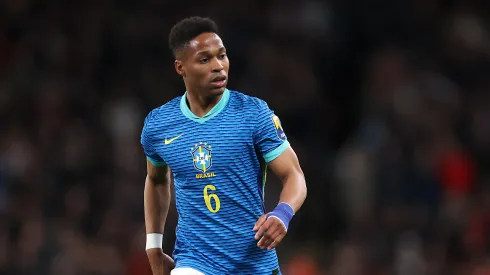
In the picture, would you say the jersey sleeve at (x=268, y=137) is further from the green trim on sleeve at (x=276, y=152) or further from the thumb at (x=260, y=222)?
the thumb at (x=260, y=222)

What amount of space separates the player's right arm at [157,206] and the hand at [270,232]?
112 cm

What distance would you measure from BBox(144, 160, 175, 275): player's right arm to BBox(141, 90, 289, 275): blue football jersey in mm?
361

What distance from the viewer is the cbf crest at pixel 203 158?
6023 mm

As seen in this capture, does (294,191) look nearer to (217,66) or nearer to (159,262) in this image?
(217,66)

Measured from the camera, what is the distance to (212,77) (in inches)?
238

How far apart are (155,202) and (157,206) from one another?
4cm

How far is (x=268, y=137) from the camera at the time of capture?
5.97 meters

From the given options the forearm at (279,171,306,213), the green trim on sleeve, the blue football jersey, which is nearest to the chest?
the blue football jersey

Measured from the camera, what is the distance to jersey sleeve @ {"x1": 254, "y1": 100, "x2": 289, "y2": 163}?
5.96m

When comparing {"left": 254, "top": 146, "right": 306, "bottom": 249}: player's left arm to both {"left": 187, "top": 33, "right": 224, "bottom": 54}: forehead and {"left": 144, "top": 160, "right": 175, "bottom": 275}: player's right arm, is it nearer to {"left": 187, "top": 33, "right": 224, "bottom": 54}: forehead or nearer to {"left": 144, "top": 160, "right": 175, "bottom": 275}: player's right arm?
{"left": 187, "top": 33, "right": 224, "bottom": 54}: forehead

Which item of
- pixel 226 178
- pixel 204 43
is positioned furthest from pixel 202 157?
pixel 204 43

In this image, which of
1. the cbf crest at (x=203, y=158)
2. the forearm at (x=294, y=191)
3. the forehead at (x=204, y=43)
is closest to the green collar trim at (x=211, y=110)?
the cbf crest at (x=203, y=158)
